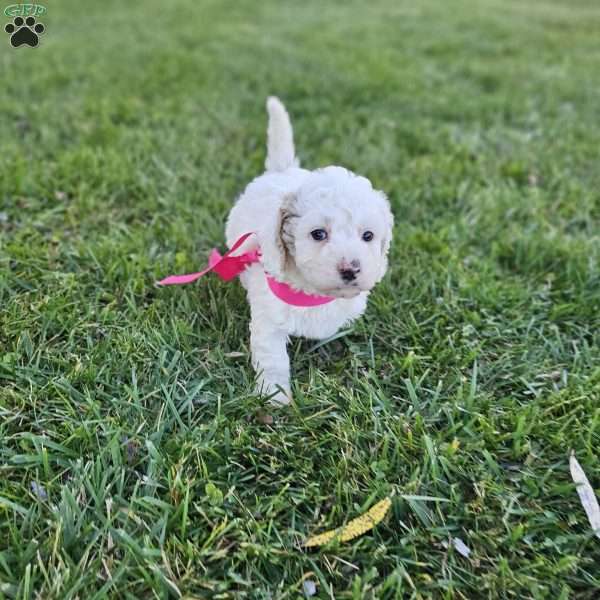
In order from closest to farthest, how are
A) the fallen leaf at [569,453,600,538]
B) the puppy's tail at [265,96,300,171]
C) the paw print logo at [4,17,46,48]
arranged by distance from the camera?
1. the fallen leaf at [569,453,600,538]
2. the puppy's tail at [265,96,300,171]
3. the paw print logo at [4,17,46,48]

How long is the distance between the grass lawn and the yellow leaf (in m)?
0.03

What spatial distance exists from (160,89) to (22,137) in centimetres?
149

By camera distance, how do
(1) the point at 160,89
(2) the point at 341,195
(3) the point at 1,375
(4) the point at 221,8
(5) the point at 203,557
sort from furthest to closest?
1. (4) the point at 221,8
2. (1) the point at 160,89
3. (3) the point at 1,375
4. (2) the point at 341,195
5. (5) the point at 203,557

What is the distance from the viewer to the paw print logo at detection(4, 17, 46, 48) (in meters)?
4.89

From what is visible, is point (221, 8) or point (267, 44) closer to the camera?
Result: point (267, 44)

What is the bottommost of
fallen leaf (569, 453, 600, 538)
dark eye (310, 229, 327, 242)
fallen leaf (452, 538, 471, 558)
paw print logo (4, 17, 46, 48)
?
fallen leaf (452, 538, 471, 558)

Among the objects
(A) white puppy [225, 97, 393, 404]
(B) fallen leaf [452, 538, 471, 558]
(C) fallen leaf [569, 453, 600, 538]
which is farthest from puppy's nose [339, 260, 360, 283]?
(C) fallen leaf [569, 453, 600, 538]

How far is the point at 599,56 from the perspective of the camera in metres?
6.65

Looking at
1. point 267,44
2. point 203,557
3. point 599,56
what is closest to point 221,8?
point 267,44

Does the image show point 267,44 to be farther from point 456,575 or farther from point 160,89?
point 456,575

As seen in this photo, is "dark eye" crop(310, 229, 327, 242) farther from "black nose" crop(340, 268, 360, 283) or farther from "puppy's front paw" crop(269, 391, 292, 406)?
"puppy's front paw" crop(269, 391, 292, 406)

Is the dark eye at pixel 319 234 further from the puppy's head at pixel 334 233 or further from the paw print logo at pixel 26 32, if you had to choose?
the paw print logo at pixel 26 32

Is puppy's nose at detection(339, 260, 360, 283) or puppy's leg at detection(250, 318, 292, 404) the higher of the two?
puppy's nose at detection(339, 260, 360, 283)

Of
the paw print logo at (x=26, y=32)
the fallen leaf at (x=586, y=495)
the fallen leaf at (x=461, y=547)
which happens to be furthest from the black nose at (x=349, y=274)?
the paw print logo at (x=26, y=32)
